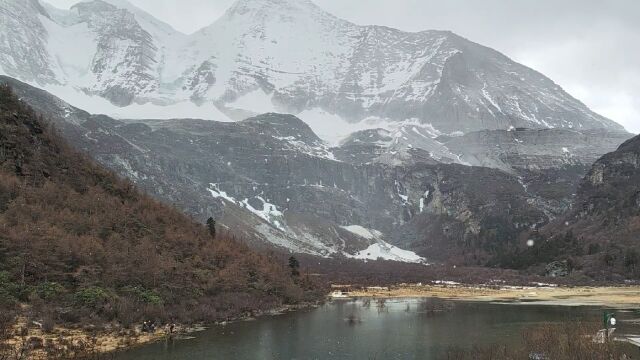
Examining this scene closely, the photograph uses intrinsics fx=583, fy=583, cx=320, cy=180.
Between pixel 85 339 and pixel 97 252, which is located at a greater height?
pixel 97 252

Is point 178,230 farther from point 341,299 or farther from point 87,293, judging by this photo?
point 341,299

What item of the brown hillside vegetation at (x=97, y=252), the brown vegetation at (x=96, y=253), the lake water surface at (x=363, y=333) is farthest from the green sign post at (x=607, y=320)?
the brown hillside vegetation at (x=97, y=252)

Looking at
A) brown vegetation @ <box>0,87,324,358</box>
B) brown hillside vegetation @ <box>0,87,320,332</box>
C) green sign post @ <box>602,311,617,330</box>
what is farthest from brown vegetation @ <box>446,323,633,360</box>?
brown hillside vegetation @ <box>0,87,320,332</box>

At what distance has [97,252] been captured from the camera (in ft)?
257

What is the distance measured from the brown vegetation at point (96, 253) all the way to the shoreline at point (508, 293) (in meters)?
45.2

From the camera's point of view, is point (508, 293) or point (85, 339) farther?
point (508, 293)

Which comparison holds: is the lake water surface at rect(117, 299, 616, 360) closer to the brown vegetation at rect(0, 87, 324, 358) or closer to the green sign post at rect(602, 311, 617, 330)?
the green sign post at rect(602, 311, 617, 330)

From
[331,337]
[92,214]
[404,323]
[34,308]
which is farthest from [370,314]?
[34,308]

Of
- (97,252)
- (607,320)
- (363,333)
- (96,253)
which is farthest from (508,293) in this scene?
(96,253)

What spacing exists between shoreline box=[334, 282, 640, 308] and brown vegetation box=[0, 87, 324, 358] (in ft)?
148

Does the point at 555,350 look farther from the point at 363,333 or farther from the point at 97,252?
the point at 97,252

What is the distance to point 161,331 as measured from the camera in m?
71.9

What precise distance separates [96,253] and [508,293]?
114 metres

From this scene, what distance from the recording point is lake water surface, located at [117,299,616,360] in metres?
58.8
